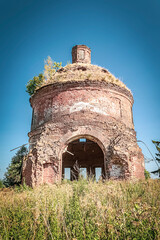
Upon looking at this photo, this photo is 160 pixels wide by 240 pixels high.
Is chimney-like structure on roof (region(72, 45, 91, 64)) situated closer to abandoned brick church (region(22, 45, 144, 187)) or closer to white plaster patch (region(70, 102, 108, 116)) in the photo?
abandoned brick church (region(22, 45, 144, 187))

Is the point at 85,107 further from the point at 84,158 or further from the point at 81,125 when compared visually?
the point at 84,158

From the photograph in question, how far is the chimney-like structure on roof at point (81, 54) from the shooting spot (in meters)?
16.7

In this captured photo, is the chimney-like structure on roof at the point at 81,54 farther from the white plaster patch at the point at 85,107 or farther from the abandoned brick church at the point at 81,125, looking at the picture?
the white plaster patch at the point at 85,107

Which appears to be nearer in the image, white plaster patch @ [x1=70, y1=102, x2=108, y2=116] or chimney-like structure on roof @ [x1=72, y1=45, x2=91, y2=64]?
white plaster patch @ [x1=70, y1=102, x2=108, y2=116]

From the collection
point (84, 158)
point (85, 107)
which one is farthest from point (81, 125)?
point (84, 158)

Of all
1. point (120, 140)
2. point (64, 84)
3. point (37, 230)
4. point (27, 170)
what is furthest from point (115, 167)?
point (37, 230)

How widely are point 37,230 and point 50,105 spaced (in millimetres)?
8725

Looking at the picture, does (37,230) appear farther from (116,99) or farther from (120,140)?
(116,99)

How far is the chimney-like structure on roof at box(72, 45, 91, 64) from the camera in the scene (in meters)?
16.7

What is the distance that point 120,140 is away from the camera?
32.1 feet

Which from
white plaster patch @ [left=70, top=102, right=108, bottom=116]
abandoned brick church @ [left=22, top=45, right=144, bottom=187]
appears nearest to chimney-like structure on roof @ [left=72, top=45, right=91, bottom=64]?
abandoned brick church @ [left=22, top=45, right=144, bottom=187]

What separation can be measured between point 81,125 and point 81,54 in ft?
31.0

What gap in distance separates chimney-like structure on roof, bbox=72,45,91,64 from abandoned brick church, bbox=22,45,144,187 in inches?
220

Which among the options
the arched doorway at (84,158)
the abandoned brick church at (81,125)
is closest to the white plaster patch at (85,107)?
the abandoned brick church at (81,125)
